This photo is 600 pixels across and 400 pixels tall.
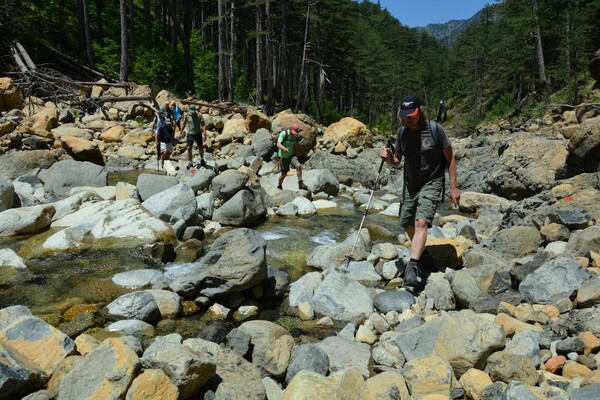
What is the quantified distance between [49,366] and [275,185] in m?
10.8

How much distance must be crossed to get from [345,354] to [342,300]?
1.16 meters

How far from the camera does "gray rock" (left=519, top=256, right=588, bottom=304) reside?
15.9ft

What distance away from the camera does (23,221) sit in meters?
8.00

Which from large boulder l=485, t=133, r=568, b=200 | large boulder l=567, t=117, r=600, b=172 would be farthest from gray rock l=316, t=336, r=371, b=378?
large boulder l=485, t=133, r=568, b=200

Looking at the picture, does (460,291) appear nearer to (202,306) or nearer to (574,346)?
(574,346)

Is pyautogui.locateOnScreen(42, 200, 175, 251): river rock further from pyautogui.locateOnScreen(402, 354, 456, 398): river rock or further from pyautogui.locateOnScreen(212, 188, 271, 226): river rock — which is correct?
pyautogui.locateOnScreen(402, 354, 456, 398): river rock

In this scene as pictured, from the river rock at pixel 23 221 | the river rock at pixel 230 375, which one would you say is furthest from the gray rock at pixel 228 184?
the river rock at pixel 230 375

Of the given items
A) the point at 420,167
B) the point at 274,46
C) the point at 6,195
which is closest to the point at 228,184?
the point at 6,195

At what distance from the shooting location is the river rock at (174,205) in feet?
29.0

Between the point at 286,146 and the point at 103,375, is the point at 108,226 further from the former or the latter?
the point at 286,146

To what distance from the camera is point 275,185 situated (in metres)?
14.2

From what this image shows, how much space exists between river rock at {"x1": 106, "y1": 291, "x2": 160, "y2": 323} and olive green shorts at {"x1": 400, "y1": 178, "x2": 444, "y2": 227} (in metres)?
3.63

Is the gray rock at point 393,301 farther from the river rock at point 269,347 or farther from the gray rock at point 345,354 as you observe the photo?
the river rock at point 269,347

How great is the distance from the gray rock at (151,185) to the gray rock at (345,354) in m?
6.81
